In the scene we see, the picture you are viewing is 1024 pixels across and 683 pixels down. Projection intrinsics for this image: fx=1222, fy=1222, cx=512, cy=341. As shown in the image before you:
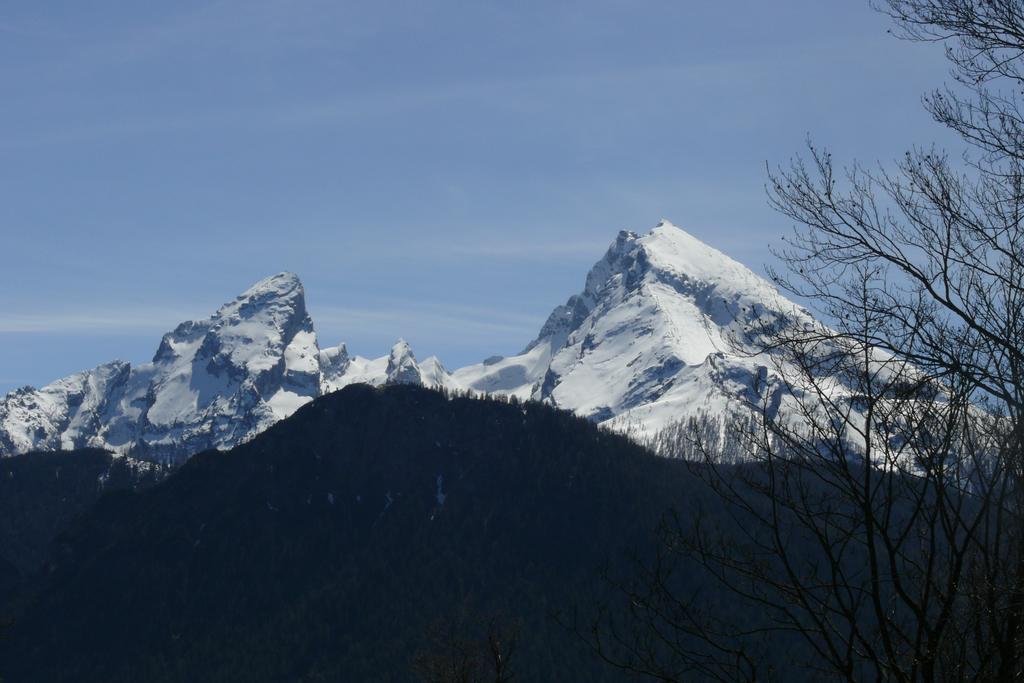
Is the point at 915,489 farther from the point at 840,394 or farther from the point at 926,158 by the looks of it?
the point at 926,158

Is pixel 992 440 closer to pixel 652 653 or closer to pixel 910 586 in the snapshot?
pixel 910 586

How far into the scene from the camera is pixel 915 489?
14.8 m

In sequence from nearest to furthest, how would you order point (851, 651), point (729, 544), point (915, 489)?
point (851, 651) → point (915, 489) → point (729, 544)

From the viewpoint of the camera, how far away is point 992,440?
1530 cm

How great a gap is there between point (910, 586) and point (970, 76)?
6.90 metres

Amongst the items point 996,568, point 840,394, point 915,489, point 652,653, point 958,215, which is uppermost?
point 958,215

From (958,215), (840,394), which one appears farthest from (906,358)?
(958,215)

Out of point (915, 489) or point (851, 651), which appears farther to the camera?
point (915, 489)

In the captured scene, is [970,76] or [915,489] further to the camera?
[970,76]

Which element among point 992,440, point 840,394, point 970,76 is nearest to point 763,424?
point 840,394

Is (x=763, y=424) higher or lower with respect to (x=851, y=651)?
higher

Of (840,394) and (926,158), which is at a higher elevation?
(926,158)

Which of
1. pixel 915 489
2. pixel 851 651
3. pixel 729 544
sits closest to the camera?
pixel 851 651

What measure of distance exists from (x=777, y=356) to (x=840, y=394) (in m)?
0.98
